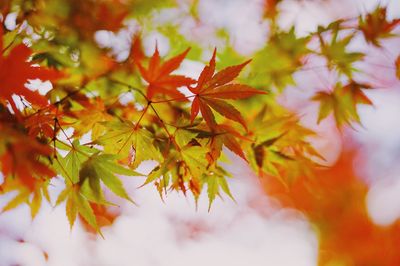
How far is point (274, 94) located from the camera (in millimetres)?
1641

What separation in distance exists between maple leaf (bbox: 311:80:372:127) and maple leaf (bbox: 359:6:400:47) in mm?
249

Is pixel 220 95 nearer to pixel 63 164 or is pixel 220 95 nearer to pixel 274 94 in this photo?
pixel 63 164

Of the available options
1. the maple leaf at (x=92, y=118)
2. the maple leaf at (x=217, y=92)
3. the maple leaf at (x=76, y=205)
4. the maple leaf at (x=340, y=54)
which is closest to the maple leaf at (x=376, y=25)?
the maple leaf at (x=340, y=54)

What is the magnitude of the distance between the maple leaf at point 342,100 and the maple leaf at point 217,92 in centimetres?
76

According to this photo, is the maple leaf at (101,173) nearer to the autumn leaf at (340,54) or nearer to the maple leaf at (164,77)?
the maple leaf at (164,77)

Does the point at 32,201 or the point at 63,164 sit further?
the point at 32,201

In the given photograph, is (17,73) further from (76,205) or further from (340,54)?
(340,54)

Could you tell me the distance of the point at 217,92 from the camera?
2.79 feet

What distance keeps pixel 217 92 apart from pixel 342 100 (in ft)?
3.00

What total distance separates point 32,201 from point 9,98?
52cm

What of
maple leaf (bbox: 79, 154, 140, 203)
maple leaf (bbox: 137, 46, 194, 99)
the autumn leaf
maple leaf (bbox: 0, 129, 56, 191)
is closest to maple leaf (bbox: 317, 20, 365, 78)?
the autumn leaf

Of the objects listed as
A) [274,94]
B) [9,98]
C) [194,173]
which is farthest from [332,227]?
[9,98]

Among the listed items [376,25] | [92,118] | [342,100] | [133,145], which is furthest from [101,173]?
[376,25]

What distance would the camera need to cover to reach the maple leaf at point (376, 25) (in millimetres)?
1545
